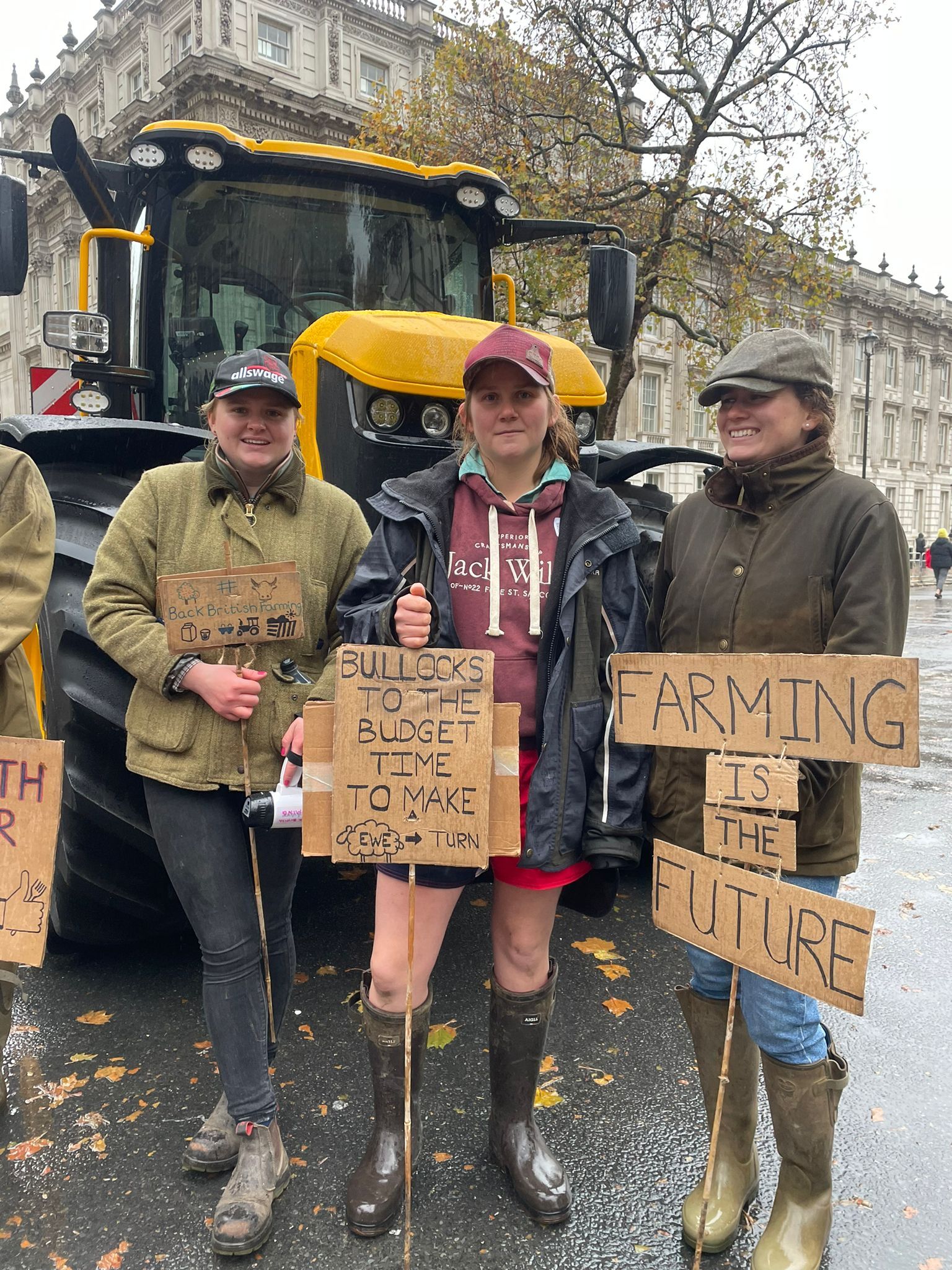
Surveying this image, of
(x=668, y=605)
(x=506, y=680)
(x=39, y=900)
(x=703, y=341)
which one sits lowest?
(x=39, y=900)

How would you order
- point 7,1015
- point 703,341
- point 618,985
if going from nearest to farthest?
point 7,1015 < point 618,985 < point 703,341

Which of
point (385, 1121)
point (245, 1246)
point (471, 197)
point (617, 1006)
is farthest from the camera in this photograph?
point (471, 197)

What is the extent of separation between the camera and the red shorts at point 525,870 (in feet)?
7.27

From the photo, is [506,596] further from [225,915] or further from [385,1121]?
[385,1121]

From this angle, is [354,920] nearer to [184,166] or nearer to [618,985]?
[618,985]

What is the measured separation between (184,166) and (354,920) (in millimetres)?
3249

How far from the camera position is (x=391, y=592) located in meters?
2.16

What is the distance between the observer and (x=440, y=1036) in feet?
10.0

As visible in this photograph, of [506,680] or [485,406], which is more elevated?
[485,406]

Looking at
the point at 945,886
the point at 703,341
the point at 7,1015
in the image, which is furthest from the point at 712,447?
the point at 7,1015

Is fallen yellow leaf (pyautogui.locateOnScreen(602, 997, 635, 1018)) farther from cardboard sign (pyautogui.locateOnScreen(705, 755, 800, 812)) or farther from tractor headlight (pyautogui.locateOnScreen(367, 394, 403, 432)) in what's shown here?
tractor headlight (pyautogui.locateOnScreen(367, 394, 403, 432))

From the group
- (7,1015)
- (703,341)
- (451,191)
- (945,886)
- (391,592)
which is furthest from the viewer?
(703,341)

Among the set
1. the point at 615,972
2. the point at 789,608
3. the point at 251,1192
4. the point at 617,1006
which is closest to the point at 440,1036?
the point at 617,1006

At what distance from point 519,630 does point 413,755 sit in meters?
0.39
